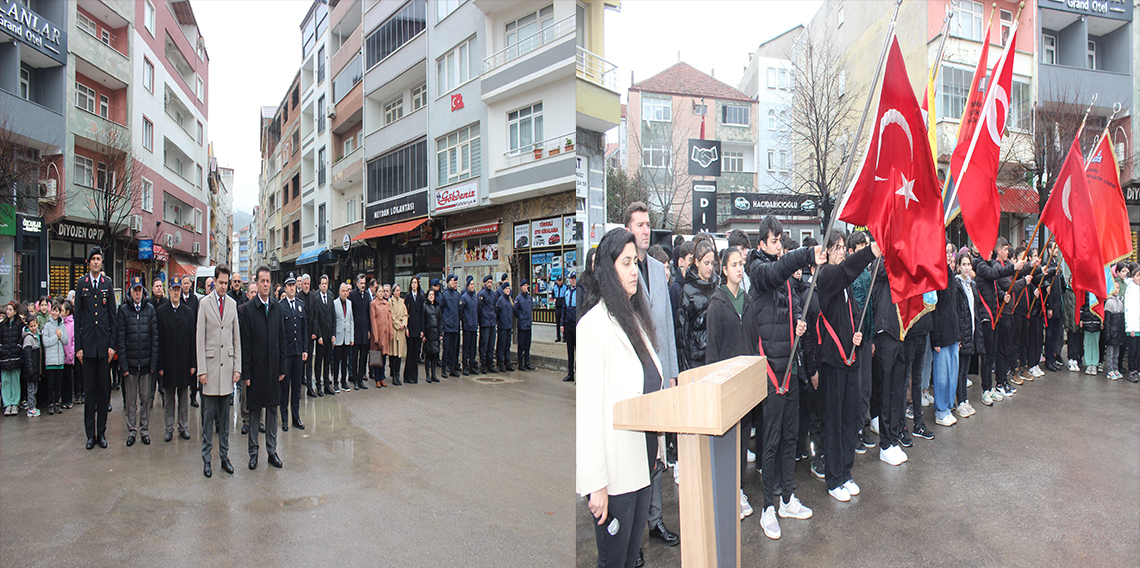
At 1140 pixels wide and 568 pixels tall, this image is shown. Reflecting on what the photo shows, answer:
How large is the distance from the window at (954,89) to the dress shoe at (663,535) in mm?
7199

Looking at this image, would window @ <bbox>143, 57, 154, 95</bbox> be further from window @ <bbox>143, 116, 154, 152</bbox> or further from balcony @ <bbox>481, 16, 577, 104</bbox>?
balcony @ <bbox>481, 16, 577, 104</bbox>

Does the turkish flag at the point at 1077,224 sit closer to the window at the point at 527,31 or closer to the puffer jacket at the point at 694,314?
the puffer jacket at the point at 694,314

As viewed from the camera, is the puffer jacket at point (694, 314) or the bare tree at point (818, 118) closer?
the bare tree at point (818, 118)

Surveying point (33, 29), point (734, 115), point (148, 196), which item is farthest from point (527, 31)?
point (33, 29)

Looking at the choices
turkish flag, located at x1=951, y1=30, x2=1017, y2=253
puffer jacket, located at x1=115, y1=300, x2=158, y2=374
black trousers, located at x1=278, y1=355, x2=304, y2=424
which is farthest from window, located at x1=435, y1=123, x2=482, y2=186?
puffer jacket, located at x1=115, y1=300, x2=158, y2=374

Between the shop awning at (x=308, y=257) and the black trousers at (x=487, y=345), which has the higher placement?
the shop awning at (x=308, y=257)

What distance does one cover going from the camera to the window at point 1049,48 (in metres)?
11.6

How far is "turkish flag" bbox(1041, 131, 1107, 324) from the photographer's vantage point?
634 centimetres

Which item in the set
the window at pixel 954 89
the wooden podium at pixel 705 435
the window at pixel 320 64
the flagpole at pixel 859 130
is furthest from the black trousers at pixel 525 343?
the window at pixel 954 89

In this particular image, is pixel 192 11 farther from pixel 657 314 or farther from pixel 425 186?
pixel 657 314

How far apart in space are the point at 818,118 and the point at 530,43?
1.98 metres

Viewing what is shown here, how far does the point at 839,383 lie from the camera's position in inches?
168

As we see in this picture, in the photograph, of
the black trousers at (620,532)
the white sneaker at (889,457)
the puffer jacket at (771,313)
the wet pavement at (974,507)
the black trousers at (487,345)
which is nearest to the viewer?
the black trousers at (620,532)

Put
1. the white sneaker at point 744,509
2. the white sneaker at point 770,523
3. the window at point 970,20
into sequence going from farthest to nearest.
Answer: the window at point 970,20, the white sneaker at point 744,509, the white sneaker at point 770,523
